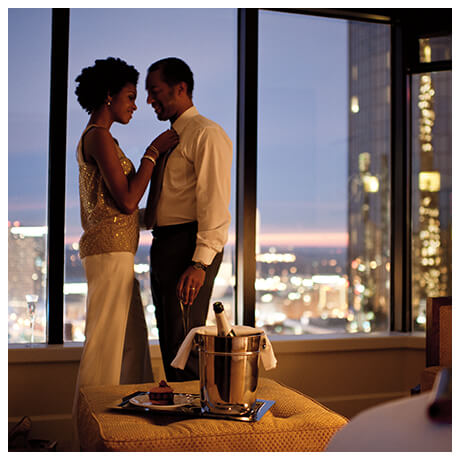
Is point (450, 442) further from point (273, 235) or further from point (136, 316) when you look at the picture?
point (273, 235)

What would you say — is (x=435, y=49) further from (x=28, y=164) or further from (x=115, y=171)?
(x=28, y=164)

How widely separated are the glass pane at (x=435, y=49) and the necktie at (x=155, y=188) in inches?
80.0

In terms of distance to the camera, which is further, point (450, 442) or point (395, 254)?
point (395, 254)

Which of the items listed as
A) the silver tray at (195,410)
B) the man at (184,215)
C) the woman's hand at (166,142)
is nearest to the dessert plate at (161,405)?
the silver tray at (195,410)

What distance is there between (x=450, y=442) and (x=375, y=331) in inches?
116

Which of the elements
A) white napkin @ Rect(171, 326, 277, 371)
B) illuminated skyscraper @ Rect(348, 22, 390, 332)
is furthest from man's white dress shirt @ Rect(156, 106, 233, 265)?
illuminated skyscraper @ Rect(348, 22, 390, 332)

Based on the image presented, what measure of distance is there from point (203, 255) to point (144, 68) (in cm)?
139

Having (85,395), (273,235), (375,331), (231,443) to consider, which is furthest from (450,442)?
(375,331)

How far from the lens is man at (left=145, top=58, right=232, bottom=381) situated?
232cm

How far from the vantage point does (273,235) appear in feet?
11.4

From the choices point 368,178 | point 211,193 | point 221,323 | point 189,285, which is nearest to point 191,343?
point 221,323

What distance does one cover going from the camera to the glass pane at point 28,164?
10.0 feet

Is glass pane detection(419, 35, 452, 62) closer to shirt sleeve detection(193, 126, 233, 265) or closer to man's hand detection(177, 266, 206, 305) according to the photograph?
shirt sleeve detection(193, 126, 233, 265)

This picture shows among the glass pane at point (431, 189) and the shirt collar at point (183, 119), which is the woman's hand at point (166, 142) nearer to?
the shirt collar at point (183, 119)
